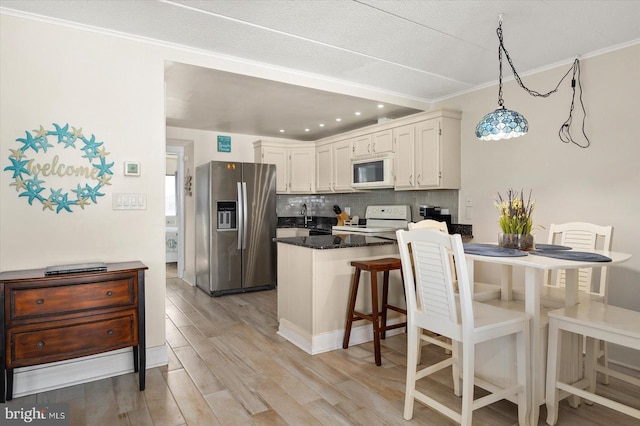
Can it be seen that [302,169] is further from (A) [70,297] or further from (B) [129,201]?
(A) [70,297]

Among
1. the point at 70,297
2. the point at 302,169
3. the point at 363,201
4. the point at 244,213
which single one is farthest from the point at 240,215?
the point at 70,297

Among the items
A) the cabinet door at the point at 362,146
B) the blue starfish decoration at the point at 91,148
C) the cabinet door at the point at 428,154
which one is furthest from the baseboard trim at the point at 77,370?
the cabinet door at the point at 362,146

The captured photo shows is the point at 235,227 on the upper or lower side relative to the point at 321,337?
upper

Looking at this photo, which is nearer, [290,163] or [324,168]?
[324,168]

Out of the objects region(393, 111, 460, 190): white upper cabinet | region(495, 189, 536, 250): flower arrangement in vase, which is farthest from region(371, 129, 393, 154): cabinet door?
region(495, 189, 536, 250): flower arrangement in vase

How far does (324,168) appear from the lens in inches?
224

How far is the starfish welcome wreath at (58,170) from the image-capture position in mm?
2436

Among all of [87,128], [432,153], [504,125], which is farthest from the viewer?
[432,153]

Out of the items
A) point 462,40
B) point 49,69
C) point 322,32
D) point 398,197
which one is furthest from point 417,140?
point 49,69

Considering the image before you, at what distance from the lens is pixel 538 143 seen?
337cm

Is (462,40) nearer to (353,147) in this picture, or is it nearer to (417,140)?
(417,140)

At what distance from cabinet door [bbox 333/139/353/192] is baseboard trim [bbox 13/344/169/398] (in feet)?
10.6

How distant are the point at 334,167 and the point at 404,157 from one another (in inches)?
55.7

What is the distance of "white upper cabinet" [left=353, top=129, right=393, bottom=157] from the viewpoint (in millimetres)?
4492
